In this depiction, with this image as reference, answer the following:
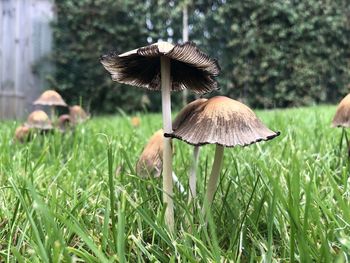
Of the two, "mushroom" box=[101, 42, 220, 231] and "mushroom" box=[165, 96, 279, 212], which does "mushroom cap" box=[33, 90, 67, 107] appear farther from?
"mushroom" box=[165, 96, 279, 212]

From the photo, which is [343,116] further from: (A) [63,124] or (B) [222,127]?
(A) [63,124]

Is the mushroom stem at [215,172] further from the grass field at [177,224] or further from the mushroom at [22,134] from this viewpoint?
the mushroom at [22,134]

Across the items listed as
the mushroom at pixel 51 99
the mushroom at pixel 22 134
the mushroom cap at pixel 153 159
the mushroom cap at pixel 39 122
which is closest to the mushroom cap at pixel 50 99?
the mushroom at pixel 51 99

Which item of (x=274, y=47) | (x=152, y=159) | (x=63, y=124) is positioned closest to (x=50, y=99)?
(x=63, y=124)

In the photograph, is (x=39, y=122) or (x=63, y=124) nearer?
(x=39, y=122)

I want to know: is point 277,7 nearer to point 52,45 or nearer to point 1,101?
point 52,45
